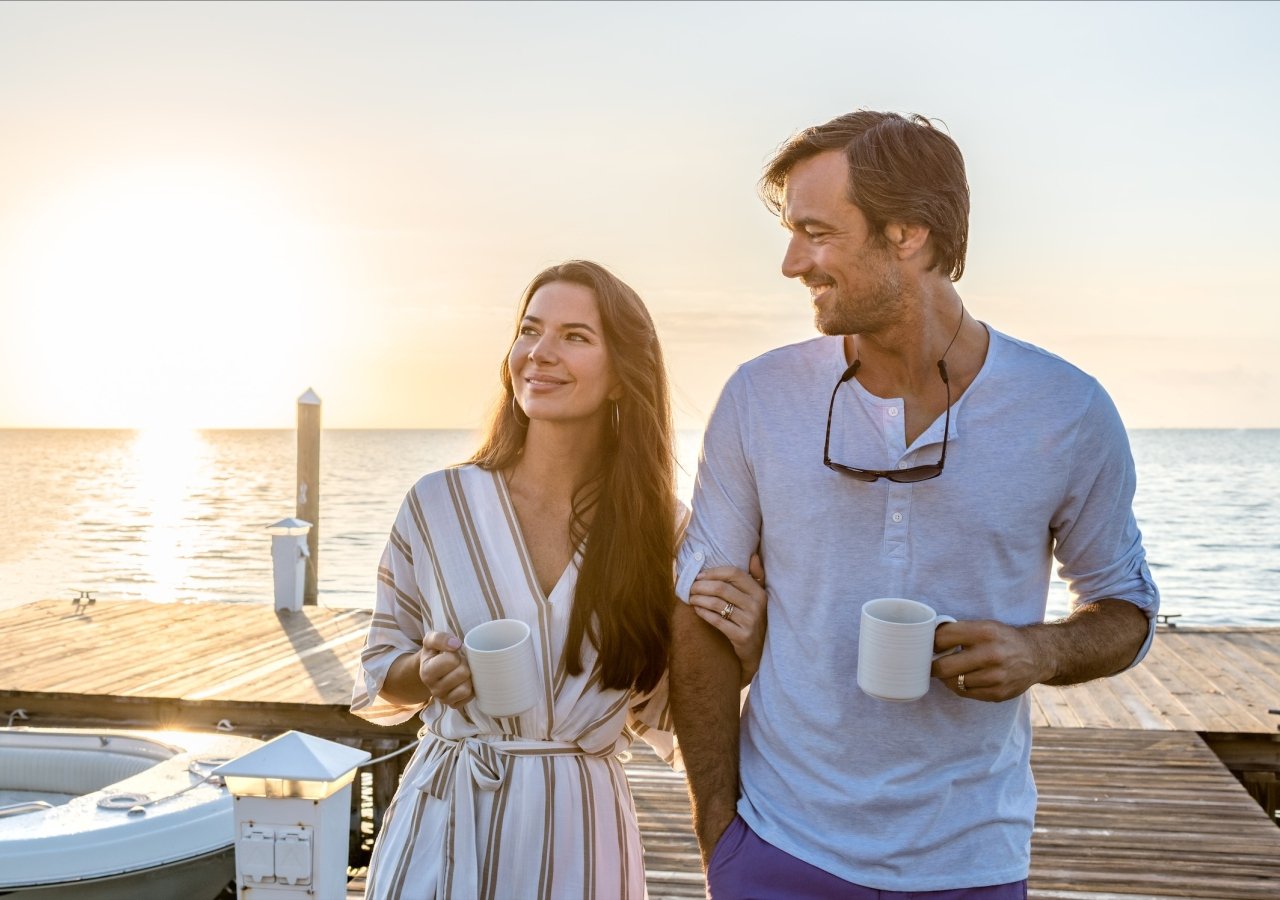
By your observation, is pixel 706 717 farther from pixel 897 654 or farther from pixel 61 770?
pixel 61 770

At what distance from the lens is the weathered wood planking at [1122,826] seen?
13.0 feet

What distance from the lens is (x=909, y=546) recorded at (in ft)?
5.65

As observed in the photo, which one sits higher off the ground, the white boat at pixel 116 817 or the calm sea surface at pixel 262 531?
the white boat at pixel 116 817

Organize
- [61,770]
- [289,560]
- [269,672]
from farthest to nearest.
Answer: [289,560], [269,672], [61,770]

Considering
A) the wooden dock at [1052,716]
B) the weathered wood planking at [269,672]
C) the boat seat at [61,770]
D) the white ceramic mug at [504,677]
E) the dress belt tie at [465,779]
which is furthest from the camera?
the weathered wood planking at [269,672]

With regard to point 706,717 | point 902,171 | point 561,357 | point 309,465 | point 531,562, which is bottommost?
point 309,465

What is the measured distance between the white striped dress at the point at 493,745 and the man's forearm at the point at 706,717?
0.92 ft

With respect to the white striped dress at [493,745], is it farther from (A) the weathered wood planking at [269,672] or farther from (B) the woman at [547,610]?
(A) the weathered wood planking at [269,672]

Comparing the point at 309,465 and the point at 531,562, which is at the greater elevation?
the point at 531,562

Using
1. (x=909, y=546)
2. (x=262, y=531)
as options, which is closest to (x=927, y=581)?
(x=909, y=546)

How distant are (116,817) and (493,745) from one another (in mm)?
2686

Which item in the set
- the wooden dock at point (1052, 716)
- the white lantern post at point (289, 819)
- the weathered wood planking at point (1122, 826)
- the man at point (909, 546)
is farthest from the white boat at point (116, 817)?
the man at point (909, 546)

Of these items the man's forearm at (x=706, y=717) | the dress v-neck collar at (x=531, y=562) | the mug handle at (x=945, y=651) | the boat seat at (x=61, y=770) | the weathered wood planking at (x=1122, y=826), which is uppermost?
the mug handle at (x=945, y=651)

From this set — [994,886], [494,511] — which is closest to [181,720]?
[494,511]
